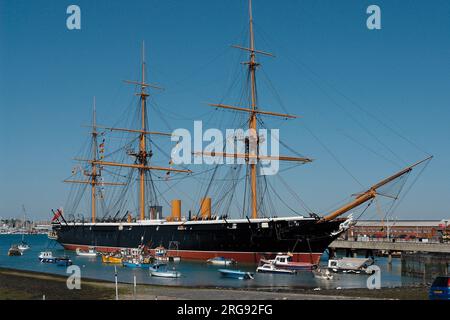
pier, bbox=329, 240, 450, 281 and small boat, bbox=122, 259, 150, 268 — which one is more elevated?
pier, bbox=329, 240, 450, 281

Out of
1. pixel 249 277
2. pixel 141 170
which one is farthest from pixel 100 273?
pixel 141 170

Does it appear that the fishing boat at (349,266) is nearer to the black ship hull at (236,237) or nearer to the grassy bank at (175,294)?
the black ship hull at (236,237)

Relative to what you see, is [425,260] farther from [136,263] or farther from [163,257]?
[163,257]

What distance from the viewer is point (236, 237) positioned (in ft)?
216

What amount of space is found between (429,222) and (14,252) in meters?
88.9

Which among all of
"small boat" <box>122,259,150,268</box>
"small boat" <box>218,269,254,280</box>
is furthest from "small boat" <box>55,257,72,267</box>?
"small boat" <box>218,269,254,280</box>

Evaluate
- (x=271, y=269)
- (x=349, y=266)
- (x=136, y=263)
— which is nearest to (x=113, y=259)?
(x=136, y=263)

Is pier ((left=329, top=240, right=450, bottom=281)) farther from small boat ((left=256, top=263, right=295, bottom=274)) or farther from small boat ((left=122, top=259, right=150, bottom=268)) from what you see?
small boat ((left=122, top=259, right=150, bottom=268))

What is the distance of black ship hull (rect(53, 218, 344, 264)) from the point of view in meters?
61.0

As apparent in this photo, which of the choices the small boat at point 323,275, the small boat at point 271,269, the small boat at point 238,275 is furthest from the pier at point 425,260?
the small boat at point 238,275

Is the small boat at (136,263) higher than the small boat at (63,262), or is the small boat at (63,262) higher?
the small boat at (136,263)

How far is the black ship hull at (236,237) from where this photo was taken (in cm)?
6103
